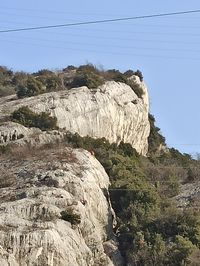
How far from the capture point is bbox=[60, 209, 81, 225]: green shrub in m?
37.8

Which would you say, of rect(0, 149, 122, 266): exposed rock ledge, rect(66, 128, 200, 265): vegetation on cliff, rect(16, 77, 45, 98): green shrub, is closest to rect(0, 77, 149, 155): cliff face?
rect(16, 77, 45, 98): green shrub

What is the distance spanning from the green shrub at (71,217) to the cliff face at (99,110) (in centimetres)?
1643

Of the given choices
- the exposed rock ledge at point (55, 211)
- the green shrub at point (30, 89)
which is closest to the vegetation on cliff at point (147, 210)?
the exposed rock ledge at point (55, 211)

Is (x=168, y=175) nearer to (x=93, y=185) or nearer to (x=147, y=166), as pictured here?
(x=147, y=166)

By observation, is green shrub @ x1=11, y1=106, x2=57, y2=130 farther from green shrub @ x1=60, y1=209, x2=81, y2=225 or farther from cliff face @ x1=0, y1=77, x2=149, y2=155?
green shrub @ x1=60, y1=209, x2=81, y2=225

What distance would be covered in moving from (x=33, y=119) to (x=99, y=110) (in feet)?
25.0

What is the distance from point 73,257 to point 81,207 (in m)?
5.54

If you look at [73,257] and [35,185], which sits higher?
[35,185]

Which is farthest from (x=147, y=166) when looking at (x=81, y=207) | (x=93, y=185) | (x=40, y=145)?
(x=81, y=207)

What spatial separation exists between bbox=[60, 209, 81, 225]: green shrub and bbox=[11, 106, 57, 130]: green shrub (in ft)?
60.2

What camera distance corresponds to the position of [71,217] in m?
37.9

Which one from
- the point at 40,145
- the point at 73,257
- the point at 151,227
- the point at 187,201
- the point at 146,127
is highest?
the point at 146,127

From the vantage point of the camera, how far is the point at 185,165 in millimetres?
67500

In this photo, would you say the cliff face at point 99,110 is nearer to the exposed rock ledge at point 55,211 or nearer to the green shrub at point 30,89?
the green shrub at point 30,89
